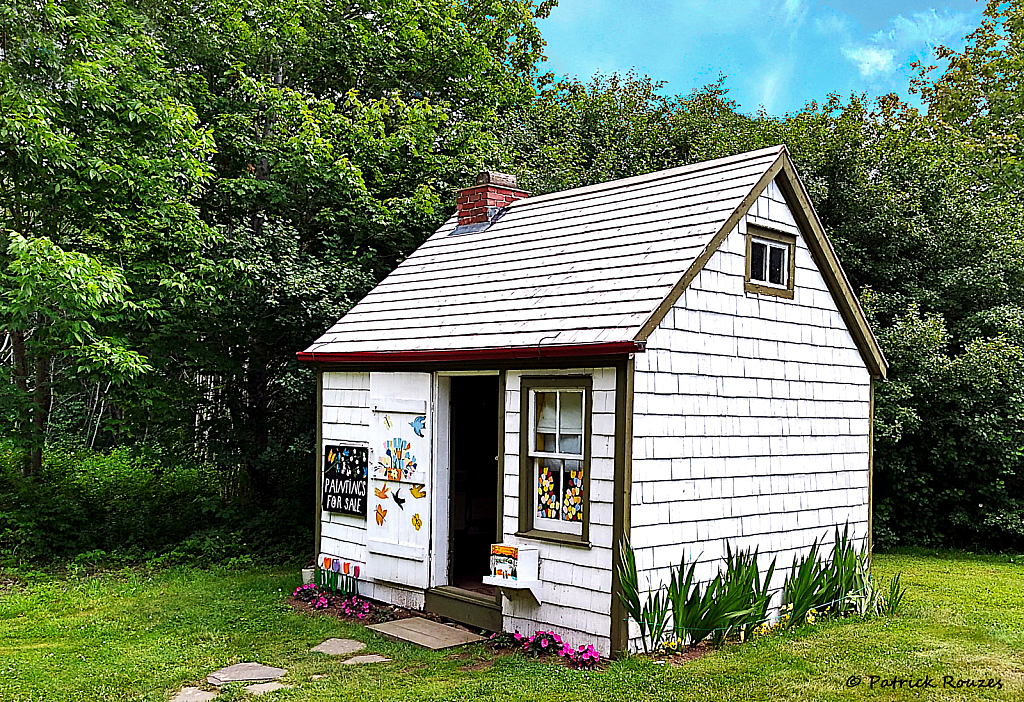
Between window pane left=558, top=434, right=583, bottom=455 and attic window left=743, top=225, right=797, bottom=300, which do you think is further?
attic window left=743, top=225, right=797, bottom=300

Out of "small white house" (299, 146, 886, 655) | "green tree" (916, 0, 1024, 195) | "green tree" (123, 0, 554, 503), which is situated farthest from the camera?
"green tree" (916, 0, 1024, 195)

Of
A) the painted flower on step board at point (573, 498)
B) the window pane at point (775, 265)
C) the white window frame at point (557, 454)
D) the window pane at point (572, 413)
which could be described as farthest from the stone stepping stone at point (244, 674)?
the window pane at point (775, 265)

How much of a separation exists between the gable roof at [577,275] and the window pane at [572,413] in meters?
0.45

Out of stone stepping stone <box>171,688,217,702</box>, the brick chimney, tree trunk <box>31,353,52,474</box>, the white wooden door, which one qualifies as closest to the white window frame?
the white wooden door

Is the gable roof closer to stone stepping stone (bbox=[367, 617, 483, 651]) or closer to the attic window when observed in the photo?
the attic window

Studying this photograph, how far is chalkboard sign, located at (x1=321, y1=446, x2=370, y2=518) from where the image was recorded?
9.73 meters

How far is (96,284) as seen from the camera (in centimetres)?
995

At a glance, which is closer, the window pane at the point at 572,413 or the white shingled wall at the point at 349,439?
the window pane at the point at 572,413

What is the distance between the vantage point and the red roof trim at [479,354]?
23.4ft

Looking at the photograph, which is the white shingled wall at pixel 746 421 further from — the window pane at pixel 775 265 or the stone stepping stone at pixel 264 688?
the stone stepping stone at pixel 264 688

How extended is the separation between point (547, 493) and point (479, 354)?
1381 millimetres

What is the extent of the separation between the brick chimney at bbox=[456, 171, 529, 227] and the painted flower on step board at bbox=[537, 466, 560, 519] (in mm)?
4425

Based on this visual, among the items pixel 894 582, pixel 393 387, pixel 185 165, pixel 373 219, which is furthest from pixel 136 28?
pixel 894 582

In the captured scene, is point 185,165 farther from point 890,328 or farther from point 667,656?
point 890,328
